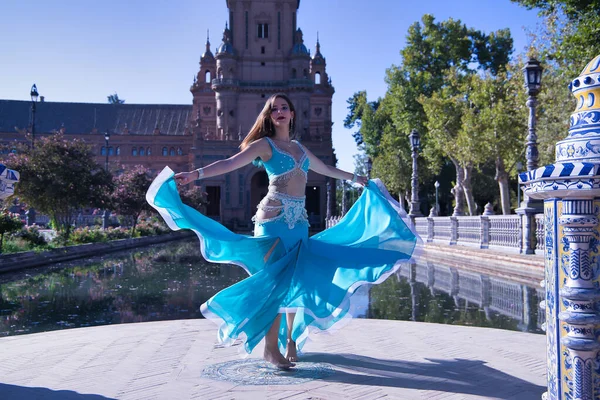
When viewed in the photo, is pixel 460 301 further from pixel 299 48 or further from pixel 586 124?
pixel 299 48

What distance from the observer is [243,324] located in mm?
4227

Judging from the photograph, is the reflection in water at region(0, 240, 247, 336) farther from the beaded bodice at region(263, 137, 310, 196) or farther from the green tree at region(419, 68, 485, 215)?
the green tree at region(419, 68, 485, 215)

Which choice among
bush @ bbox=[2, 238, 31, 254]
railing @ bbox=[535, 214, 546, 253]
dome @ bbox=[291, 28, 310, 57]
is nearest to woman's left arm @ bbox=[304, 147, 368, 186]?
railing @ bbox=[535, 214, 546, 253]

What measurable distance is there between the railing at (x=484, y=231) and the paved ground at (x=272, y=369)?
835 cm

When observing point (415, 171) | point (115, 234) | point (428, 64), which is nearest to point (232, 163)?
point (415, 171)

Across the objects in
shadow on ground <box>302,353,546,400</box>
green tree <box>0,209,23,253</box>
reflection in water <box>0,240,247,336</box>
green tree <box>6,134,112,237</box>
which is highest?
green tree <box>6,134,112,237</box>

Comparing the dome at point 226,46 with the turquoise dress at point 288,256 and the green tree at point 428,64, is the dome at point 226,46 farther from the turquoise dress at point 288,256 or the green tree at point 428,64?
the turquoise dress at point 288,256

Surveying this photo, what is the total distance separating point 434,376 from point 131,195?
32402mm

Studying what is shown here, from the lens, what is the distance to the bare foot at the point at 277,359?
4457mm

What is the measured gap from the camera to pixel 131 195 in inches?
1364

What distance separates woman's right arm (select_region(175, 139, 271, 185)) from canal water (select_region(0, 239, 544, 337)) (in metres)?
1.36

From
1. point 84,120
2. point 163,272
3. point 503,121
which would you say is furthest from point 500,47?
point 84,120

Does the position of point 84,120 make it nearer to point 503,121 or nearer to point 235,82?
point 235,82

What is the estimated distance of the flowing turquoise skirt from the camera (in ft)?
14.0
